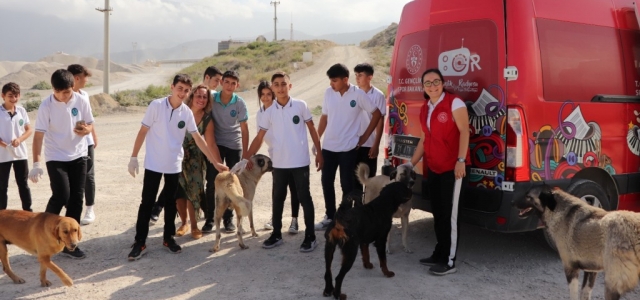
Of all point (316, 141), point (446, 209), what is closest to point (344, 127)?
point (316, 141)

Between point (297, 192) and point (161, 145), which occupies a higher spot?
point (161, 145)

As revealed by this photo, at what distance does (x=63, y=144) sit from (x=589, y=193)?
5118mm

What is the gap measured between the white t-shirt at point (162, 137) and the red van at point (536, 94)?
7.88ft

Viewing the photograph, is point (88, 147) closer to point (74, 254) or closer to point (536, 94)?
point (74, 254)

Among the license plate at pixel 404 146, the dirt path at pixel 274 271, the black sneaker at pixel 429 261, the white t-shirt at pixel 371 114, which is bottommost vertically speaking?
the dirt path at pixel 274 271

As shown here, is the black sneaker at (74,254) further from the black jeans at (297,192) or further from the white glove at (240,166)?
the black jeans at (297,192)

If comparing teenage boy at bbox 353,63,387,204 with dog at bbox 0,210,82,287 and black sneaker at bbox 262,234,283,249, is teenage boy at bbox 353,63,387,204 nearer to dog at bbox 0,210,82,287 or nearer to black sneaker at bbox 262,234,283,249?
black sneaker at bbox 262,234,283,249

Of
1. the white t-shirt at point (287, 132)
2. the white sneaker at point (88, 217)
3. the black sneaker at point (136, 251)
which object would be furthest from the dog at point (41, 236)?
the white t-shirt at point (287, 132)

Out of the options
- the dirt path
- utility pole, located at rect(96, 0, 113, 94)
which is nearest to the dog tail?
the dirt path

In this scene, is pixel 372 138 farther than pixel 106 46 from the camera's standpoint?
No

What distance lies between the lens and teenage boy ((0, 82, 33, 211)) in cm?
605

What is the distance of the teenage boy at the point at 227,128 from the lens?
622 cm

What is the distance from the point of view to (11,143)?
6035mm

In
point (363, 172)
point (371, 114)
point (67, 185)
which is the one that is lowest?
point (67, 185)
